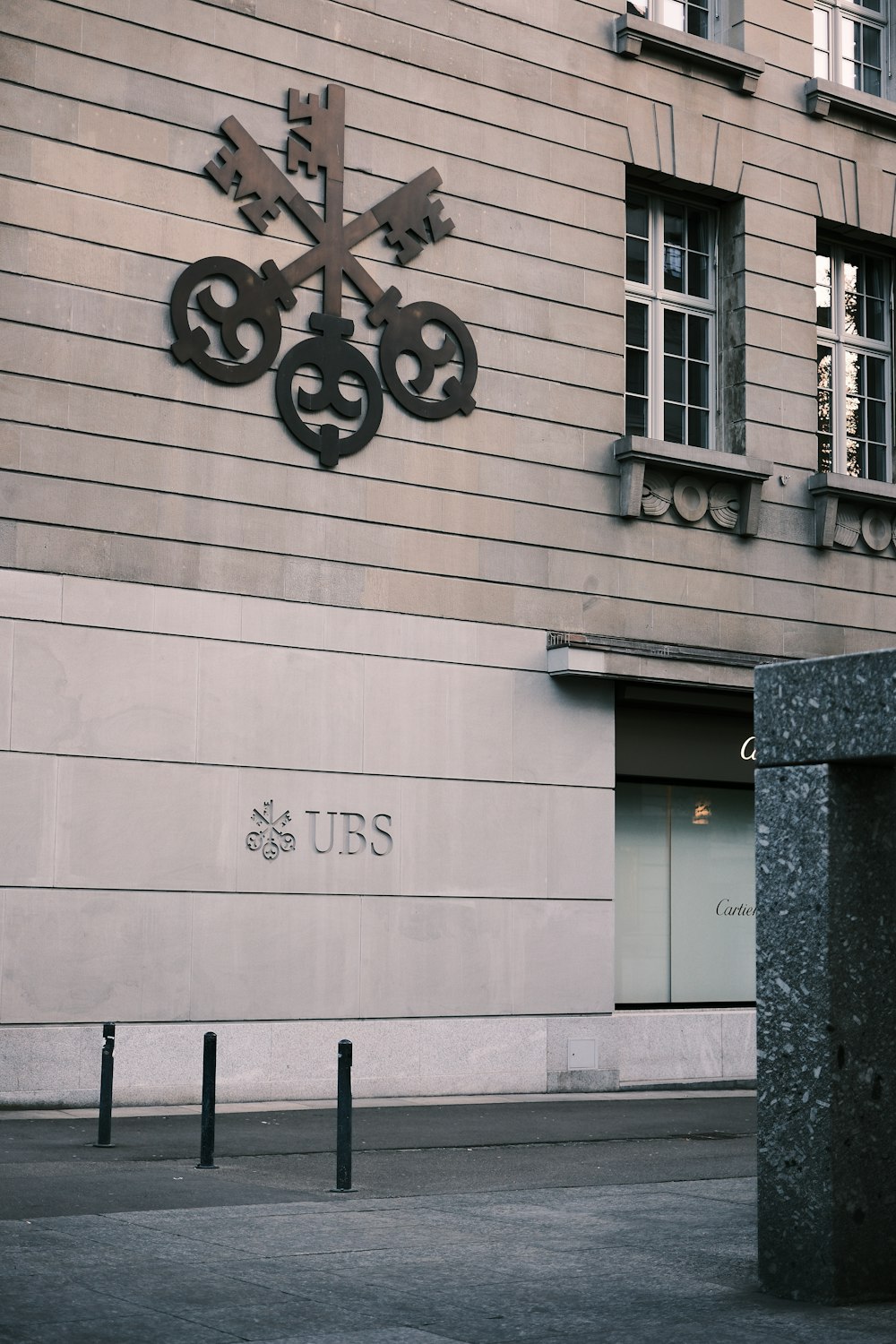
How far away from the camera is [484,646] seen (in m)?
17.4

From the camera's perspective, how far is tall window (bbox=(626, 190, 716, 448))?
19516 millimetres

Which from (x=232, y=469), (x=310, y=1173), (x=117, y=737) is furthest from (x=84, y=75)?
(x=310, y=1173)

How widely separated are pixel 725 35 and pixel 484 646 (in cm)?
856

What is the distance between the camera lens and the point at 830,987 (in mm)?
7199

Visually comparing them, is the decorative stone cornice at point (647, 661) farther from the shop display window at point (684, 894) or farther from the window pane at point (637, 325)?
the window pane at point (637, 325)

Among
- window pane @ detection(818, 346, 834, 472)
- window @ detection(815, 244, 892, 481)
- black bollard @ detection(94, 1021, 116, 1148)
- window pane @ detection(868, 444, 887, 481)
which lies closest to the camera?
black bollard @ detection(94, 1021, 116, 1148)

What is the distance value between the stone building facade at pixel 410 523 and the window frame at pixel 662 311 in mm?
50

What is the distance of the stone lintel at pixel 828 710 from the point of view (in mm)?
7133

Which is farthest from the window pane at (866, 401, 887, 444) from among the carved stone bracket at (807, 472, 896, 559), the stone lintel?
the stone lintel

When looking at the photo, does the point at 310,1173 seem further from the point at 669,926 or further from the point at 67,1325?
the point at 669,926

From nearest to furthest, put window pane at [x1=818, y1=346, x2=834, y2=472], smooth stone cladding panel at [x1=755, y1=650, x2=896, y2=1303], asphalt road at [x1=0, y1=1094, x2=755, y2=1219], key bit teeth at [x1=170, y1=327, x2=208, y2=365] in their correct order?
smooth stone cladding panel at [x1=755, y1=650, x2=896, y2=1303]
asphalt road at [x1=0, y1=1094, x2=755, y2=1219]
key bit teeth at [x1=170, y1=327, x2=208, y2=365]
window pane at [x1=818, y1=346, x2=834, y2=472]

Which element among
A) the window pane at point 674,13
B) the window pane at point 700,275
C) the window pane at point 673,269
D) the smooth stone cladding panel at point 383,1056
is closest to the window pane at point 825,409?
the window pane at point 700,275

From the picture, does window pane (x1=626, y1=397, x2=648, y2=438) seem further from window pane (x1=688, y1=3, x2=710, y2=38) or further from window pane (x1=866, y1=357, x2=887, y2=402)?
window pane (x1=688, y1=3, x2=710, y2=38)

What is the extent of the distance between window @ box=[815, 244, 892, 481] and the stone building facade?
0.12m
